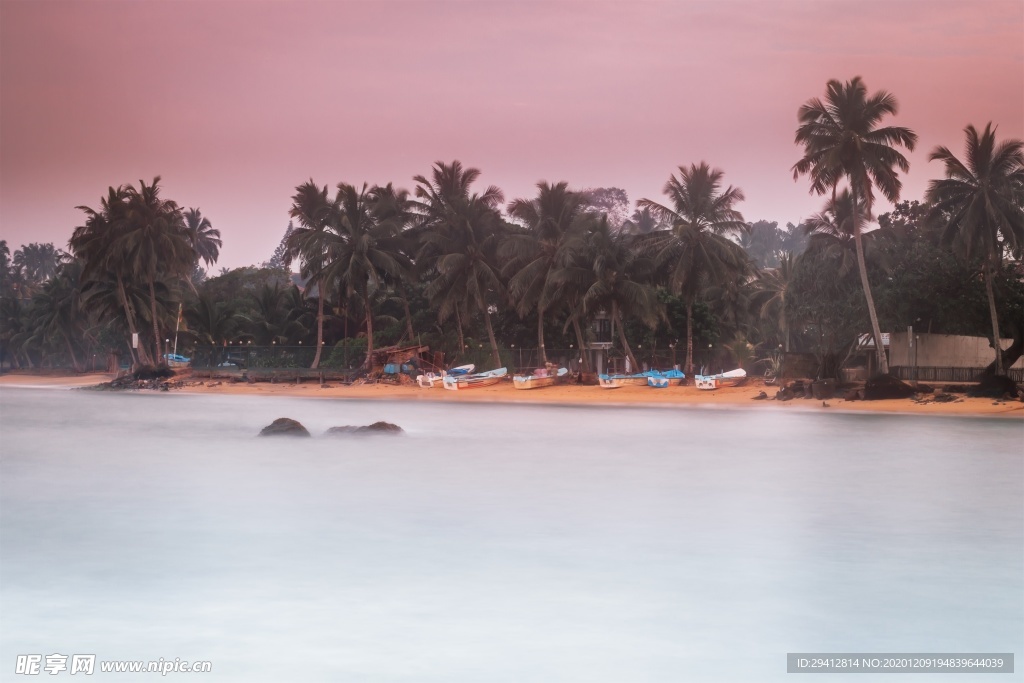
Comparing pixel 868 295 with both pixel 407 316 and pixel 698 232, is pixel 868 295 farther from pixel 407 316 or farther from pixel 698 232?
pixel 407 316

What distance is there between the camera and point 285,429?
27.9m

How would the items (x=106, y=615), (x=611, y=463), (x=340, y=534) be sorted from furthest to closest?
(x=611, y=463), (x=340, y=534), (x=106, y=615)

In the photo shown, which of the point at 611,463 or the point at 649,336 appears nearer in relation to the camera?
the point at 611,463

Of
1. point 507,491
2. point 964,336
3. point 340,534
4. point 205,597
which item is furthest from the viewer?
point 964,336

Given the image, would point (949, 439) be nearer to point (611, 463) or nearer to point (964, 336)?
point (611, 463)

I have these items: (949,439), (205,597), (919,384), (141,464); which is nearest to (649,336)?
(919,384)

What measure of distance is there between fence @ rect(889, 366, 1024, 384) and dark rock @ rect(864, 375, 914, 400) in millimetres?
2704

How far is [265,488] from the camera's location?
18.8 metres

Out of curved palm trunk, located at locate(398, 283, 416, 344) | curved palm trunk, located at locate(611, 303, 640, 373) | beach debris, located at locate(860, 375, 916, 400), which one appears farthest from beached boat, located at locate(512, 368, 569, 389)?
beach debris, located at locate(860, 375, 916, 400)

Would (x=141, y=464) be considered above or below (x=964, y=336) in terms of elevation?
below

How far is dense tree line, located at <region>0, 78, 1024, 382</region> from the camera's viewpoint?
1377 inches

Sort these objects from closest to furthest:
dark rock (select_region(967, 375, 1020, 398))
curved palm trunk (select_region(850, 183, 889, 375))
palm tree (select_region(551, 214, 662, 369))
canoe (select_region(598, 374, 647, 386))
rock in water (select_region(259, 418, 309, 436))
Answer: rock in water (select_region(259, 418, 309, 436))
dark rock (select_region(967, 375, 1020, 398))
curved palm trunk (select_region(850, 183, 889, 375))
palm tree (select_region(551, 214, 662, 369))
canoe (select_region(598, 374, 647, 386))

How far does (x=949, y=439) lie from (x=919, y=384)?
8.45 metres

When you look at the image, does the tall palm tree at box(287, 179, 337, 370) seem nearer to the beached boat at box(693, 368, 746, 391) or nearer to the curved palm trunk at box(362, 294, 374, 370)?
the curved palm trunk at box(362, 294, 374, 370)
